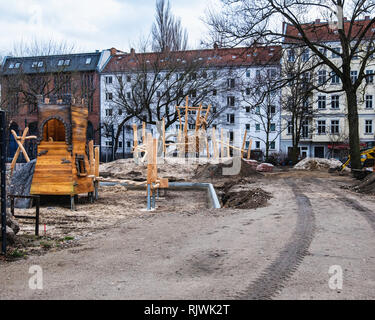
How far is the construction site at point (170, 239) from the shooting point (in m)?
4.15

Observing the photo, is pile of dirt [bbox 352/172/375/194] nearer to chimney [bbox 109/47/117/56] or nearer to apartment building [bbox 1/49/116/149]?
apartment building [bbox 1/49/116/149]

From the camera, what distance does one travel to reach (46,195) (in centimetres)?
1142

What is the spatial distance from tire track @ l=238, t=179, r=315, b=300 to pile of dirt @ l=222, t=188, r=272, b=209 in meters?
2.50

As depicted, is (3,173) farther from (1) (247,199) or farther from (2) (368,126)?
(2) (368,126)

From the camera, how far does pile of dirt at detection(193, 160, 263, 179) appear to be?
20.0 metres

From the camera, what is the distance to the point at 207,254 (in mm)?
5531

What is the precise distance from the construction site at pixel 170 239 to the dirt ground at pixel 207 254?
15 mm

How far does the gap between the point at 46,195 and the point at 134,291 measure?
809 cm

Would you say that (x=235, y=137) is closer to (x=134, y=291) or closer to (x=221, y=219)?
(x=221, y=219)

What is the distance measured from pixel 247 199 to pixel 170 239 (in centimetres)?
534

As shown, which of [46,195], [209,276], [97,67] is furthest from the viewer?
[97,67]

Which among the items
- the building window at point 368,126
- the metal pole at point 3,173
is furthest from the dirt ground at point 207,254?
the building window at point 368,126

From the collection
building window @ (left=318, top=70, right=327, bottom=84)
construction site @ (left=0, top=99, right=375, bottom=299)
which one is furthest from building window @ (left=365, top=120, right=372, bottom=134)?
construction site @ (left=0, top=99, right=375, bottom=299)
